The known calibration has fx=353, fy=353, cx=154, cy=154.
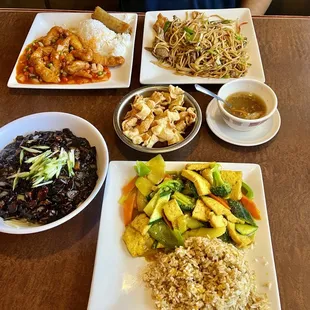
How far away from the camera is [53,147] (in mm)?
1390

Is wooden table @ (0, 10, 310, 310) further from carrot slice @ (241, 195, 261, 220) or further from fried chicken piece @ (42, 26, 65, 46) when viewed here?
fried chicken piece @ (42, 26, 65, 46)

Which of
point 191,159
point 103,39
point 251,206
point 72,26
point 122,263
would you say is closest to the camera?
point 122,263

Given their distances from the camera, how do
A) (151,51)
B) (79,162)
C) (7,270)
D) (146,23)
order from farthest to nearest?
(146,23), (151,51), (79,162), (7,270)

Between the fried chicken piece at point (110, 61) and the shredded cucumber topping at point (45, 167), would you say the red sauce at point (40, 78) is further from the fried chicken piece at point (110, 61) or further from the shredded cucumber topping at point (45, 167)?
the shredded cucumber topping at point (45, 167)

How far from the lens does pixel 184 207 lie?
4.08 feet

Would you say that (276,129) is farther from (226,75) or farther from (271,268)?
(271,268)

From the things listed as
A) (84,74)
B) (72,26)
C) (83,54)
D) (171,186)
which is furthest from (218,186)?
(72,26)

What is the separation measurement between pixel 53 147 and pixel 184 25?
1009mm

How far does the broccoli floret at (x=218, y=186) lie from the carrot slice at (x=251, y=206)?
0.08 m

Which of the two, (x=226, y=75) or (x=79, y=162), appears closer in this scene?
(x=79, y=162)

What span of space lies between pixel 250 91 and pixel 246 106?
80mm

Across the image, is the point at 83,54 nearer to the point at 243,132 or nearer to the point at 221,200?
the point at 243,132

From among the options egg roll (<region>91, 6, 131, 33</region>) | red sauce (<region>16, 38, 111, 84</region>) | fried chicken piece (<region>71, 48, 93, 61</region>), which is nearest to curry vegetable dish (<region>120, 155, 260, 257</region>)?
red sauce (<region>16, 38, 111, 84</region>)

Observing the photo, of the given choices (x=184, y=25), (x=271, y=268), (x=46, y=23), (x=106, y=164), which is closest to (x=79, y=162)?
(x=106, y=164)
